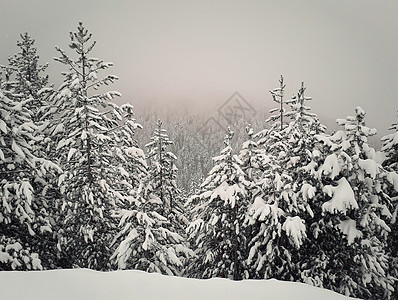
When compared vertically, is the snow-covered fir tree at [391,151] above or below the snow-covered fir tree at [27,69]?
below

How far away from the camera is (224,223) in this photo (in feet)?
50.3

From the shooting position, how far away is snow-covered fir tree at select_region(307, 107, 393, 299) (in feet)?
39.7

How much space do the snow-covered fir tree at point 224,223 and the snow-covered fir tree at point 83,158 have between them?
14.5 ft

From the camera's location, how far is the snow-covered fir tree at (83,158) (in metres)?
13.1

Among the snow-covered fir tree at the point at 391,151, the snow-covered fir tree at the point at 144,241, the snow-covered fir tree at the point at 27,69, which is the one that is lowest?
the snow-covered fir tree at the point at 144,241

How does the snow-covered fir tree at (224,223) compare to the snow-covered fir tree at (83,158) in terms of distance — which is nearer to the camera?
the snow-covered fir tree at (83,158)

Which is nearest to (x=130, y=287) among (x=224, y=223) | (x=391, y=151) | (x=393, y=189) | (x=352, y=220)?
(x=224, y=223)

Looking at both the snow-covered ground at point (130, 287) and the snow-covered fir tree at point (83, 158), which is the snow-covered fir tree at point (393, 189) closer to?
the snow-covered ground at point (130, 287)

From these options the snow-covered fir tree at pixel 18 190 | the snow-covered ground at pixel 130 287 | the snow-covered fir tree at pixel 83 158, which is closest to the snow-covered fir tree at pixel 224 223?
the snow-covered fir tree at pixel 83 158

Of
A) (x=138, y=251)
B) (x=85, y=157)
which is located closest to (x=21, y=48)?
(x=85, y=157)

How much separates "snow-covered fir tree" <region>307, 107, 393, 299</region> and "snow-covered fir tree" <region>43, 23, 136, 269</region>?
9062 millimetres

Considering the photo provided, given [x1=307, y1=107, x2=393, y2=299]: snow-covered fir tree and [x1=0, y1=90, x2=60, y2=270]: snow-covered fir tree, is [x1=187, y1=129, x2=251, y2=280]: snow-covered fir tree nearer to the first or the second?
[x1=307, y1=107, x2=393, y2=299]: snow-covered fir tree

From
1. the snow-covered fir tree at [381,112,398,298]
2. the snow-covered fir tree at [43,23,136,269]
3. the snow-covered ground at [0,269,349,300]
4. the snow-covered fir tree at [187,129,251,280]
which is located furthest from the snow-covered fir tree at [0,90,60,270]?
the snow-covered fir tree at [381,112,398,298]

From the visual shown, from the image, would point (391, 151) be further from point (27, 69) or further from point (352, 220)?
point (27, 69)
